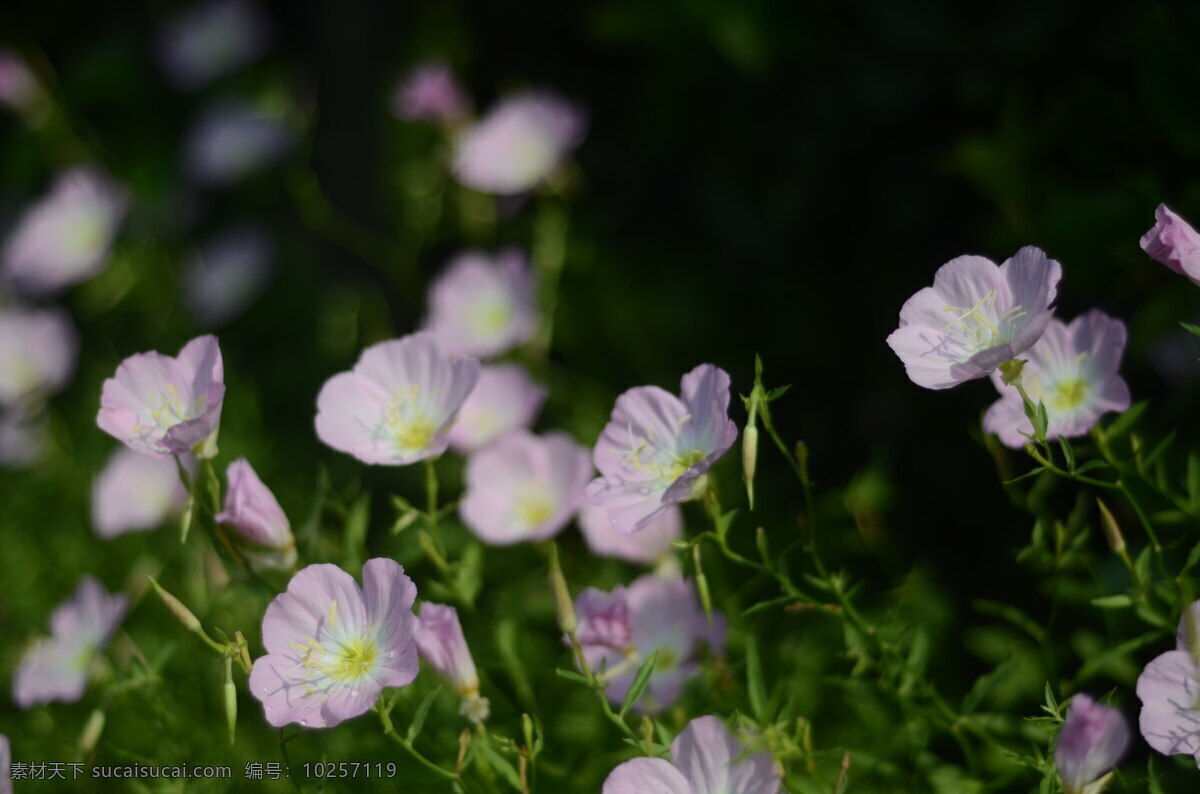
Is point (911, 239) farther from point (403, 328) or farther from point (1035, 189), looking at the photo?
point (403, 328)

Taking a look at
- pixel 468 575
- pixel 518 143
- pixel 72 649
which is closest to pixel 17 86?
pixel 518 143

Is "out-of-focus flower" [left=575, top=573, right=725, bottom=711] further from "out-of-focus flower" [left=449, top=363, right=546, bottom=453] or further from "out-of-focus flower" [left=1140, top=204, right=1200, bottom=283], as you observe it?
"out-of-focus flower" [left=1140, top=204, right=1200, bottom=283]

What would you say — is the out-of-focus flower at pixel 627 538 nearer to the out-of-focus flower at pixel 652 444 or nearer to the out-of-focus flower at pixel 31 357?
the out-of-focus flower at pixel 652 444

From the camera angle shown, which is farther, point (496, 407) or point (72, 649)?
point (496, 407)

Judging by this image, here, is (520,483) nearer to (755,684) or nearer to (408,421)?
(408,421)

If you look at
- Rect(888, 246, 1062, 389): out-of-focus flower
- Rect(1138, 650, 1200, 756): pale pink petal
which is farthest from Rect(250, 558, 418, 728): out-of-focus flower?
Rect(1138, 650, 1200, 756): pale pink petal

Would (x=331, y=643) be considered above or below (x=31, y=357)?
above

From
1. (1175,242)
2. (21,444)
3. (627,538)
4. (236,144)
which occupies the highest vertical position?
(1175,242)
